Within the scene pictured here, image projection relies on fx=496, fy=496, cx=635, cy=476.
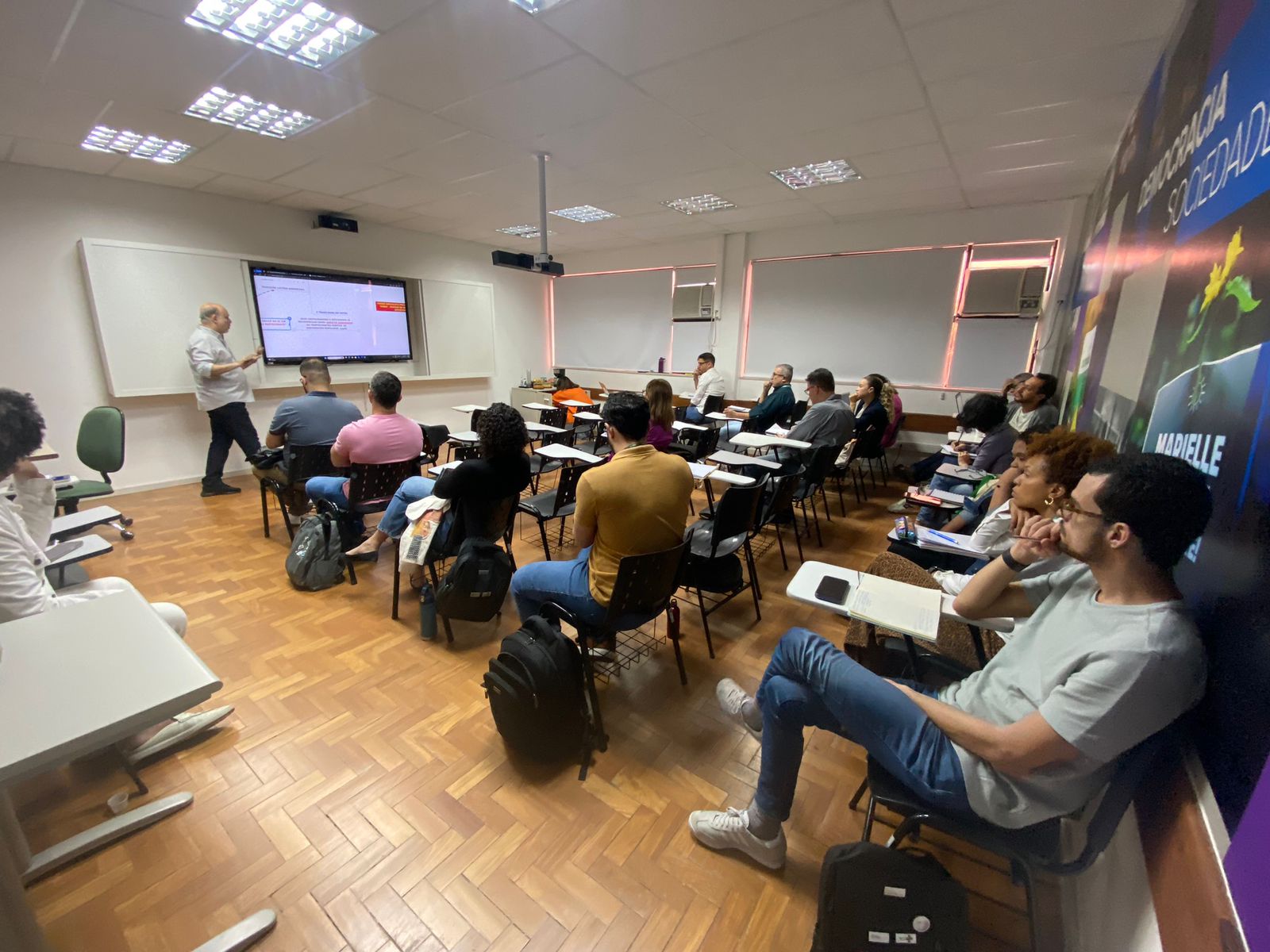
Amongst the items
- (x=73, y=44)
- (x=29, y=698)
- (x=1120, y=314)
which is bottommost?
(x=29, y=698)

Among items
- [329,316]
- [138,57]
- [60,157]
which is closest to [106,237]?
[60,157]

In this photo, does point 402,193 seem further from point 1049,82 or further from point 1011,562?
point 1011,562

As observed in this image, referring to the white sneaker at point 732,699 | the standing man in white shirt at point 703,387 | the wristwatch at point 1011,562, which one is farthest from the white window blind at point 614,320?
the wristwatch at point 1011,562

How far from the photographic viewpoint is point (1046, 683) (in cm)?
100

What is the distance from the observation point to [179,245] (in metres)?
4.77

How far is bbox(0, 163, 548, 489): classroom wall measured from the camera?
4.07 meters

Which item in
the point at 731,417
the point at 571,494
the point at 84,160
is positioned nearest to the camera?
the point at 571,494

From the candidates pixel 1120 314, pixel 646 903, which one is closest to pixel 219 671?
pixel 646 903

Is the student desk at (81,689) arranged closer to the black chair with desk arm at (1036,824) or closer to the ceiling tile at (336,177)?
the black chair with desk arm at (1036,824)

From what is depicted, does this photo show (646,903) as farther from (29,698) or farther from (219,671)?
(219,671)

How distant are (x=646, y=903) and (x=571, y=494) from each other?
7.06ft

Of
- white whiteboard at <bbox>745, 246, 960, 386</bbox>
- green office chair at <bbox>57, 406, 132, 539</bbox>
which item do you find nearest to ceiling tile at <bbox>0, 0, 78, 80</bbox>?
green office chair at <bbox>57, 406, 132, 539</bbox>

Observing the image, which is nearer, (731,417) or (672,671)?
(672,671)

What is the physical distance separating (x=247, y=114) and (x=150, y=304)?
251 cm
